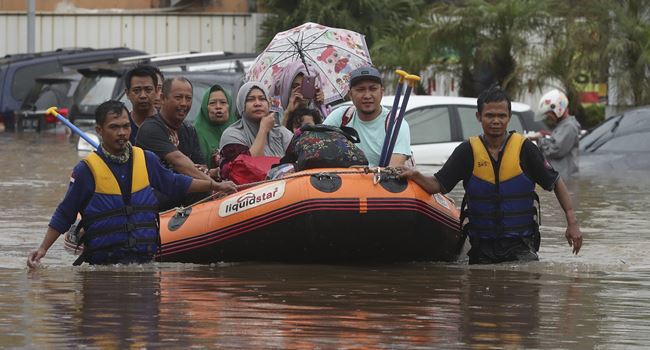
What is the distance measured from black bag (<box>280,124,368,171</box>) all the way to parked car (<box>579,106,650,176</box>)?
9.29 m

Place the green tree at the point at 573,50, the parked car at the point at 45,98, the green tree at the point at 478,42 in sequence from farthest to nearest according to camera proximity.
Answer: the parked car at the point at 45,98 < the green tree at the point at 478,42 < the green tree at the point at 573,50

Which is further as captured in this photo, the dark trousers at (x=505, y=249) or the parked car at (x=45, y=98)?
the parked car at (x=45, y=98)

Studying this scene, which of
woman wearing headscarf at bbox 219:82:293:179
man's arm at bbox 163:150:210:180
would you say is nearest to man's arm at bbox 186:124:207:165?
woman wearing headscarf at bbox 219:82:293:179

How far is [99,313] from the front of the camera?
28.6 feet

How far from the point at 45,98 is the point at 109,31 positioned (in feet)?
37.2

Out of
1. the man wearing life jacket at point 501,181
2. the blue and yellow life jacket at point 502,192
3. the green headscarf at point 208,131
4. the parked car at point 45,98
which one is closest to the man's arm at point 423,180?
the man wearing life jacket at point 501,181

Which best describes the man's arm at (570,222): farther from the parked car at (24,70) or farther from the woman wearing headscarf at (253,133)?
the parked car at (24,70)

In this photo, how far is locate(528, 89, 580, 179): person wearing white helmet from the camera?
17.3m

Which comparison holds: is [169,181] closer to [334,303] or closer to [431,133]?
[334,303]

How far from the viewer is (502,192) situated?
10906 mm

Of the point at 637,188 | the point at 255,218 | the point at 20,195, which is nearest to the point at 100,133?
the point at 255,218

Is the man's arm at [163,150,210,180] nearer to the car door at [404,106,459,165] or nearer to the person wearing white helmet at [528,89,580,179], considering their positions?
the person wearing white helmet at [528,89,580,179]

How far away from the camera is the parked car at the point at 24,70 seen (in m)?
34.8

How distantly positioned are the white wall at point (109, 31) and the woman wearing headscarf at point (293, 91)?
99.6ft
